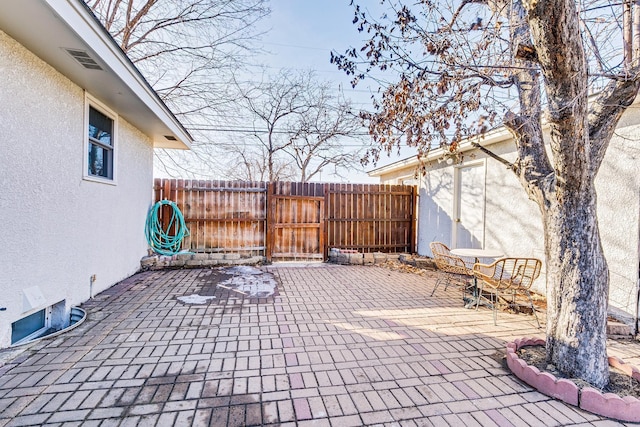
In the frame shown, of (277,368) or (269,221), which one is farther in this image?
(269,221)

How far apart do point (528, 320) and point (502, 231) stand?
2116 millimetres

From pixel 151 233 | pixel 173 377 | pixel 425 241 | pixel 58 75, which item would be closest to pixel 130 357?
pixel 173 377

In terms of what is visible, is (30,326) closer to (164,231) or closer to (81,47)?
(81,47)

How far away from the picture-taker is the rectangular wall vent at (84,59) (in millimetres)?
2895

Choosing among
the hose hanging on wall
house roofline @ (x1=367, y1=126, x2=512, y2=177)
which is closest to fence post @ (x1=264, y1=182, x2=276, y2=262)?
the hose hanging on wall

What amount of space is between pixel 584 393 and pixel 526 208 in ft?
11.6

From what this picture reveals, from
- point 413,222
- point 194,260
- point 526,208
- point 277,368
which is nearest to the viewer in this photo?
point 277,368

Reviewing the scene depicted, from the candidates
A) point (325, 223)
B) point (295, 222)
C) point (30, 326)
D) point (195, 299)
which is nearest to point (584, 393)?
point (195, 299)

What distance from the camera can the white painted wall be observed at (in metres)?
2.64

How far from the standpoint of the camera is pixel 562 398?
207 cm

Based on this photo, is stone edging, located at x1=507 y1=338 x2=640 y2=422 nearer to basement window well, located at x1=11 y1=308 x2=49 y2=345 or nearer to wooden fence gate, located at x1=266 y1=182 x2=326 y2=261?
basement window well, located at x1=11 y1=308 x2=49 y2=345

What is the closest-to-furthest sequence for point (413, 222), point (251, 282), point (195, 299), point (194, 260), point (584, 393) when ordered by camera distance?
point (584, 393) < point (195, 299) < point (251, 282) < point (194, 260) < point (413, 222)

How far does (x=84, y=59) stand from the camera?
3.04m

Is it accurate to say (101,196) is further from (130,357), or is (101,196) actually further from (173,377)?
(173,377)
